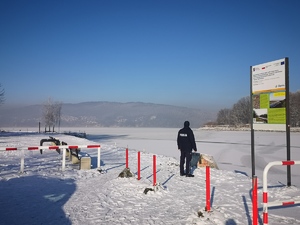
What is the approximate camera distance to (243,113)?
98.8 m

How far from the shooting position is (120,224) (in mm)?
5445

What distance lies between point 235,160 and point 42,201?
1348 centimetres

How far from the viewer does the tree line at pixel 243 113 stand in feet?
266

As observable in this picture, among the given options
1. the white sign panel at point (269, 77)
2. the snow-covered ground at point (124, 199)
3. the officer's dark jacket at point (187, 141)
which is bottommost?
the snow-covered ground at point (124, 199)

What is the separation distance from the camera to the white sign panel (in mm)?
8945

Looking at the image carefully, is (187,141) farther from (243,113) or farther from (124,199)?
(243,113)

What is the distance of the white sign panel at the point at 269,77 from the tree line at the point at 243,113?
79.4 m

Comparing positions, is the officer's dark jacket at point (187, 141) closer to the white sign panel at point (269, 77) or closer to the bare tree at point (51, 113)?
the white sign panel at point (269, 77)

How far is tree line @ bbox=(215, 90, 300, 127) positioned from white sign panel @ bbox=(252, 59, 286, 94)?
79.4 metres

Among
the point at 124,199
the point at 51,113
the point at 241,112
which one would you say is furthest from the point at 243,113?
the point at 124,199

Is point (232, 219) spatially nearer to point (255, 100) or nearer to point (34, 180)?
point (255, 100)

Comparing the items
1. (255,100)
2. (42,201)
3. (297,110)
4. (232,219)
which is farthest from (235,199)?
(297,110)

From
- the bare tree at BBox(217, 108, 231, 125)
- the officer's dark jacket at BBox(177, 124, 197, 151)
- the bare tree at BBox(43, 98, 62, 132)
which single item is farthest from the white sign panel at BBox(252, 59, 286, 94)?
the bare tree at BBox(217, 108, 231, 125)

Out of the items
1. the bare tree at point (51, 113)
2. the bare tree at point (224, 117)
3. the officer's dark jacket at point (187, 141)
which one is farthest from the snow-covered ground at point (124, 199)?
the bare tree at point (224, 117)
